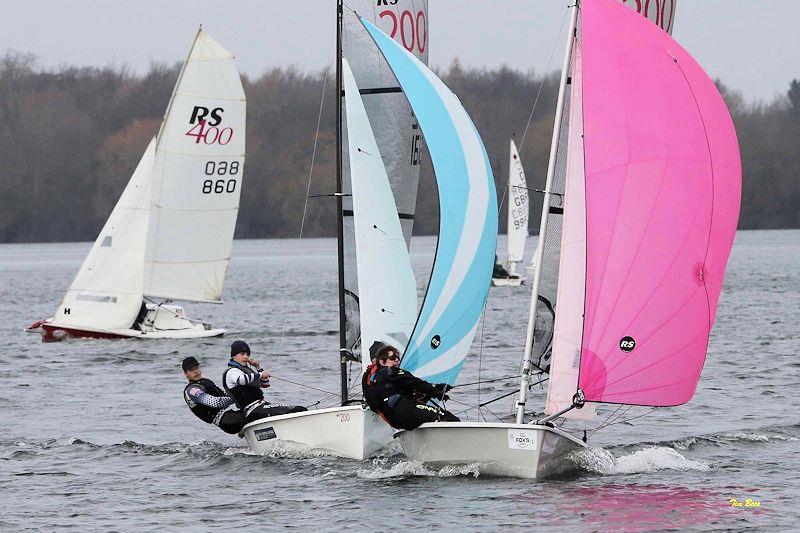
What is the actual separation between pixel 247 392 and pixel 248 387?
0.04m

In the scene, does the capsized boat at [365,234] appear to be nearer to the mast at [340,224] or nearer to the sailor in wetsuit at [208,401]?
A: the mast at [340,224]

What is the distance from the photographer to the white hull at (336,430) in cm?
1077

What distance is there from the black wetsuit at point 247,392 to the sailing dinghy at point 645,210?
2.29 metres

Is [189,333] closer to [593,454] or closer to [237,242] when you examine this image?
[593,454]

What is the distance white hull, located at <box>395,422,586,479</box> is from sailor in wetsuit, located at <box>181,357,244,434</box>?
1679 mm

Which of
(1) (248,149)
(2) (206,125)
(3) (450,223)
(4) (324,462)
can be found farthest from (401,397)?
(1) (248,149)

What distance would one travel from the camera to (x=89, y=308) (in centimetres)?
2170

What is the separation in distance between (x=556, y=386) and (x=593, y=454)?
1.00 m

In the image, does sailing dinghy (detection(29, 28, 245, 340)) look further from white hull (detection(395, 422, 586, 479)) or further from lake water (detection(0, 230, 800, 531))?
white hull (detection(395, 422, 586, 479))

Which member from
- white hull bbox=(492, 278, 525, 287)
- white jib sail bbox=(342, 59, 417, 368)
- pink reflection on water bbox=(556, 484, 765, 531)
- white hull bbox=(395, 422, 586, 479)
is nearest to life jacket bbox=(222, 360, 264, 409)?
white jib sail bbox=(342, 59, 417, 368)

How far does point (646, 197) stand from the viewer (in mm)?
9453

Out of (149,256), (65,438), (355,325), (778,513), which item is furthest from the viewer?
(149,256)

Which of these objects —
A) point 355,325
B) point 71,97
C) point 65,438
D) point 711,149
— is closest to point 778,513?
point 711,149
